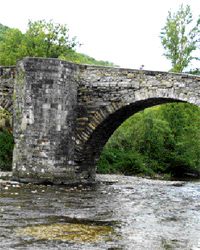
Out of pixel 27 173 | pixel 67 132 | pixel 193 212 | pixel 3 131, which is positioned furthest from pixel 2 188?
pixel 3 131

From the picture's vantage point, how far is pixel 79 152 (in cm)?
1595

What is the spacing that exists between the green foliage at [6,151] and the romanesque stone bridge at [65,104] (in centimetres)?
504

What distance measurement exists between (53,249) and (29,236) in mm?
814

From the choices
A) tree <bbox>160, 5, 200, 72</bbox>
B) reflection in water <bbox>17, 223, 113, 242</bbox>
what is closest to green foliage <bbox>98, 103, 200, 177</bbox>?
tree <bbox>160, 5, 200, 72</bbox>

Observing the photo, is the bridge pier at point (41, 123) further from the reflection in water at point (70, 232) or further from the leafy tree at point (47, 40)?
the leafy tree at point (47, 40)

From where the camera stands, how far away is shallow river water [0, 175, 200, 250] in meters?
7.09

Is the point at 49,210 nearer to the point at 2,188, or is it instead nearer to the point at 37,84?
the point at 2,188

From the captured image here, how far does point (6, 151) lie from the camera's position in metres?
20.7

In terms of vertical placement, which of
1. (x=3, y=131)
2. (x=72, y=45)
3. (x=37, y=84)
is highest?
(x=72, y=45)

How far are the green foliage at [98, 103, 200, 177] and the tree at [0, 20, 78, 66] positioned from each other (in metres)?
5.62

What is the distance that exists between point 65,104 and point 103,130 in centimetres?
182

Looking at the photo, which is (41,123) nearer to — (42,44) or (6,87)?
(6,87)

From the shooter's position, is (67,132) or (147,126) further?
(147,126)

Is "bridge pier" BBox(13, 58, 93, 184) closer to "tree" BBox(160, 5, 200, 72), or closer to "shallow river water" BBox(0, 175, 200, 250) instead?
"shallow river water" BBox(0, 175, 200, 250)
